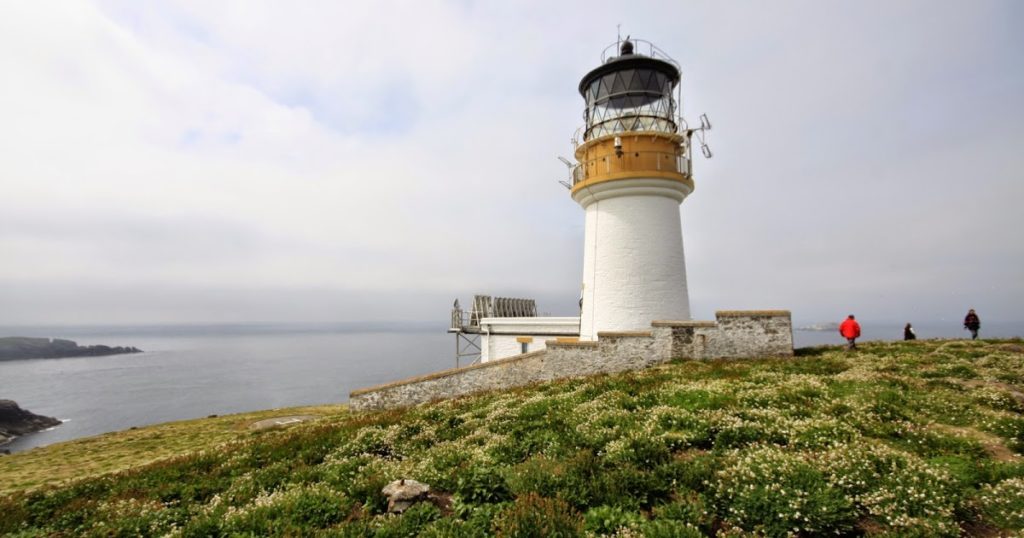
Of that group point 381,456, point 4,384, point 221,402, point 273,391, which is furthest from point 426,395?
point 4,384

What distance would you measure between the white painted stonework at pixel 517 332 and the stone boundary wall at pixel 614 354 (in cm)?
757

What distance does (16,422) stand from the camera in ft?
217

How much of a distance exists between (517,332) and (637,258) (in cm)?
1216

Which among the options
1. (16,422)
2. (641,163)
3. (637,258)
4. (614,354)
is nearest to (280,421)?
(614,354)

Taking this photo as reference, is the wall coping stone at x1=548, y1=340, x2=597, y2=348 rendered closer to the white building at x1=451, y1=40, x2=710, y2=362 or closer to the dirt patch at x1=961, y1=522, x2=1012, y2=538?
the white building at x1=451, y1=40, x2=710, y2=362

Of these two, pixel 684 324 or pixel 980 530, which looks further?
pixel 684 324

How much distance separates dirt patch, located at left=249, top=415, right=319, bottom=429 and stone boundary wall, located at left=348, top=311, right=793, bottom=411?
2827 millimetres

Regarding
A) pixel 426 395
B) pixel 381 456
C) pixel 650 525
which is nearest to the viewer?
pixel 650 525

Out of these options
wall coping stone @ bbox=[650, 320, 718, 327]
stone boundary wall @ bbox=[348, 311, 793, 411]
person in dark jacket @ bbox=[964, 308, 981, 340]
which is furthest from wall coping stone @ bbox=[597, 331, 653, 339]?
person in dark jacket @ bbox=[964, 308, 981, 340]

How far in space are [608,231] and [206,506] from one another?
17.9 meters

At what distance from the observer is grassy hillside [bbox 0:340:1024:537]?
5.50 meters

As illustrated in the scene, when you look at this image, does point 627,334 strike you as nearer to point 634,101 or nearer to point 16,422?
point 634,101

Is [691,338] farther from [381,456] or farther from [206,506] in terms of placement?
[206,506]

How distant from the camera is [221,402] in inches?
3359
